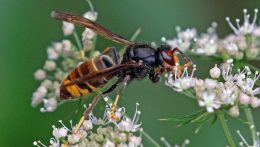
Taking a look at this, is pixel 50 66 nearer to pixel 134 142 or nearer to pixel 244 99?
pixel 134 142

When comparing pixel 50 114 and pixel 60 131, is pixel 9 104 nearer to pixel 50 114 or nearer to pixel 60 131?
pixel 50 114

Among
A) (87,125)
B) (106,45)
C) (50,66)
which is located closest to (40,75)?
(50,66)

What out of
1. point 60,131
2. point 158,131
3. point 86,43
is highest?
point 86,43

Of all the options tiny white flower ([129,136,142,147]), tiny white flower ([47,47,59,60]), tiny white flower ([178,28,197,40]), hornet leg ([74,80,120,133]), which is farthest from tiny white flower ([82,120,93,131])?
tiny white flower ([178,28,197,40])

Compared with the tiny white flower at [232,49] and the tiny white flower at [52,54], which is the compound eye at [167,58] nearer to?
the tiny white flower at [232,49]

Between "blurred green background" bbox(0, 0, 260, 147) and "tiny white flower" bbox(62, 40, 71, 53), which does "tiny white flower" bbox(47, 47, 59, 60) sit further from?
"blurred green background" bbox(0, 0, 260, 147)

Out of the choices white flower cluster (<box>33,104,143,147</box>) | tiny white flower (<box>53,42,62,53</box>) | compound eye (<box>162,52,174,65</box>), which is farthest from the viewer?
tiny white flower (<box>53,42,62,53</box>)

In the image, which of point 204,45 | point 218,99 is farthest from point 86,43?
point 218,99
